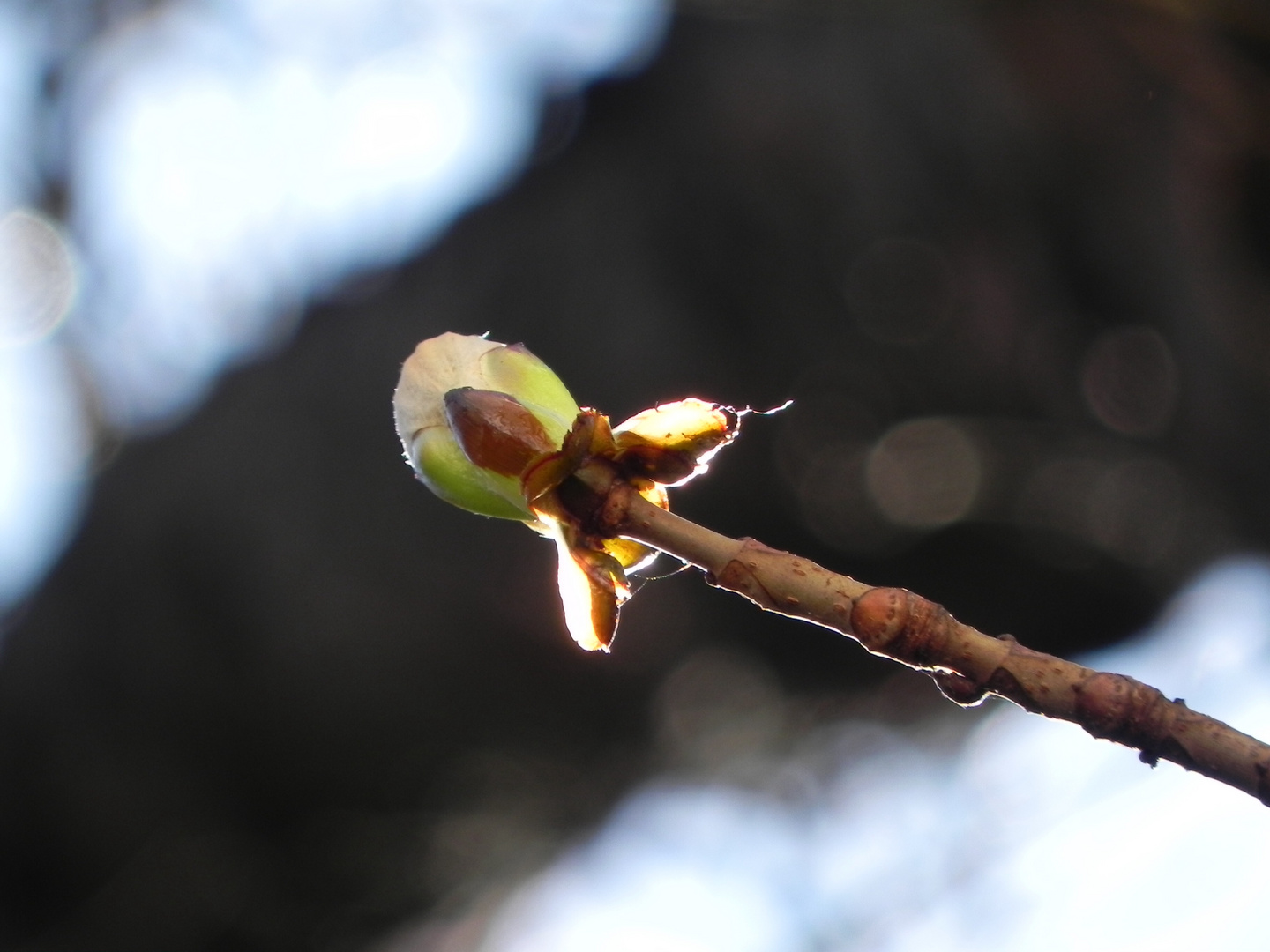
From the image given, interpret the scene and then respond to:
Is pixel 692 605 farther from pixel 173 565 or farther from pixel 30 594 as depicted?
pixel 30 594

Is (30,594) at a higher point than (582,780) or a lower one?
higher

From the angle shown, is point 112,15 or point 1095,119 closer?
point 1095,119

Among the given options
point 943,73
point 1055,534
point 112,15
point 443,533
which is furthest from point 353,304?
point 1055,534

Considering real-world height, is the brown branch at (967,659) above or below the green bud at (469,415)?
below

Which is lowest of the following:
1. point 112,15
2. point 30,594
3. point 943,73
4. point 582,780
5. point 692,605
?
point 582,780
